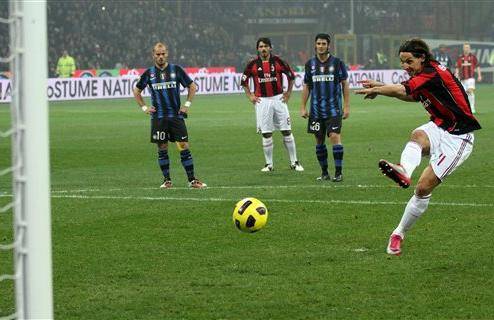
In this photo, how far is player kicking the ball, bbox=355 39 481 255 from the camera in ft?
29.7

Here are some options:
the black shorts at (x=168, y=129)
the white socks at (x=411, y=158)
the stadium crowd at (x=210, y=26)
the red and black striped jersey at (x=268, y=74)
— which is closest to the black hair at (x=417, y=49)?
the white socks at (x=411, y=158)

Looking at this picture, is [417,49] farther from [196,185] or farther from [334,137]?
[334,137]

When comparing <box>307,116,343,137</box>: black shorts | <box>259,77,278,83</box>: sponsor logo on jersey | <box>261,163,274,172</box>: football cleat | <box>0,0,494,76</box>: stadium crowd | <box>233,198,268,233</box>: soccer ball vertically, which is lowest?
<box>233,198,268,233</box>: soccer ball

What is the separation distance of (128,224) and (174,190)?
312cm

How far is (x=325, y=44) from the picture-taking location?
49.6ft

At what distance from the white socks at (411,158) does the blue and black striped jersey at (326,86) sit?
20.3 ft

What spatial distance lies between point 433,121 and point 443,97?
0.26m

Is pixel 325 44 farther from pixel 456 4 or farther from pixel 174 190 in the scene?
pixel 456 4

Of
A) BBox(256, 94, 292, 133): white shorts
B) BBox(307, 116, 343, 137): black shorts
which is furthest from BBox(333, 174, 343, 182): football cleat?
BBox(256, 94, 292, 133): white shorts

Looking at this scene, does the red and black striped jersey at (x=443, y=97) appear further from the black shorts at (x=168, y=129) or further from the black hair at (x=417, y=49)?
the black shorts at (x=168, y=129)

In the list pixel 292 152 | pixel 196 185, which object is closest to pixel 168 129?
pixel 196 185

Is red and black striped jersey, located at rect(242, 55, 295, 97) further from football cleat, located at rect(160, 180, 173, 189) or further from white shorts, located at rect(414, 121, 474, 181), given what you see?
white shorts, located at rect(414, 121, 474, 181)

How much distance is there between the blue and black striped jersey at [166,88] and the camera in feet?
47.8

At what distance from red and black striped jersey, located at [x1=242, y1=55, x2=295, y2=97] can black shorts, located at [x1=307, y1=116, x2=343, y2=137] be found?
76.5 inches
